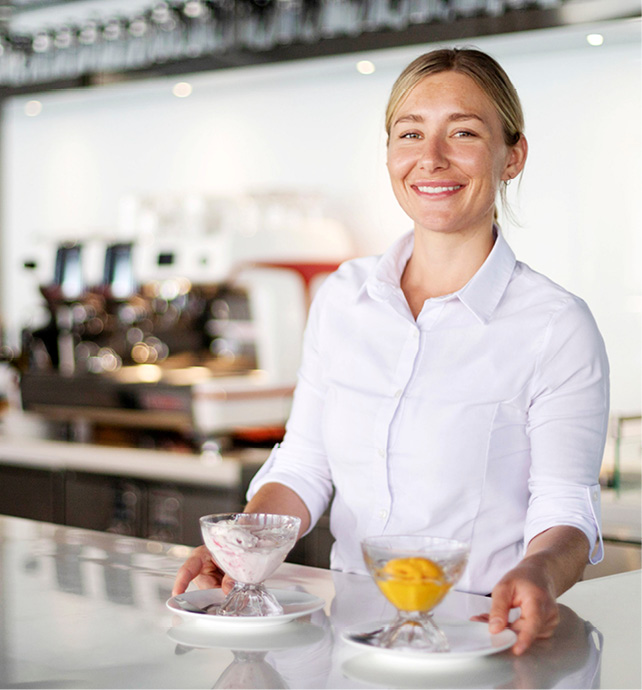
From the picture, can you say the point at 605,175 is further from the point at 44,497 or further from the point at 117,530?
the point at 44,497

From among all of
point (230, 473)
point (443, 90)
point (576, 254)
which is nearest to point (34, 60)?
point (230, 473)

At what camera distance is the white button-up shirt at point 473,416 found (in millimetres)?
1359

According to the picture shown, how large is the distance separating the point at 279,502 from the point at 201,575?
0.75 feet

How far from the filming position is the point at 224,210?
379 cm

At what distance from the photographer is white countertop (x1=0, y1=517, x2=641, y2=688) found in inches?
38.4

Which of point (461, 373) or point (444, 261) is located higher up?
point (444, 261)

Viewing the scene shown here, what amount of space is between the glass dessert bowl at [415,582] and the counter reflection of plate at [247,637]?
106 millimetres

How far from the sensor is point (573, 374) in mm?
1372

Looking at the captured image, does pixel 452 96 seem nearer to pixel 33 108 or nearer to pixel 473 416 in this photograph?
pixel 473 416

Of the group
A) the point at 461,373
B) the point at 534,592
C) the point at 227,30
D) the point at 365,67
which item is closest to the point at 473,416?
the point at 461,373

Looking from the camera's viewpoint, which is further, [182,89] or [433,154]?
[182,89]

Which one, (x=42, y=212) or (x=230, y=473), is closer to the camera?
(x=230, y=473)

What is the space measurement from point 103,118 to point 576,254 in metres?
2.34

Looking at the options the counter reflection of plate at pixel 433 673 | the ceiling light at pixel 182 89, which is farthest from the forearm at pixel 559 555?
the ceiling light at pixel 182 89
